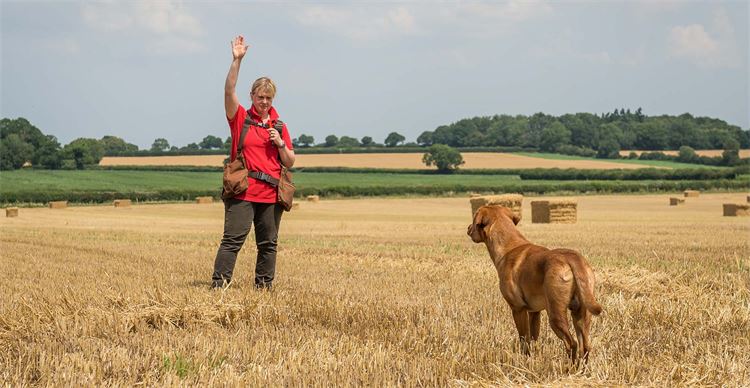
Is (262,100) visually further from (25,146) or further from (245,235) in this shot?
(25,146)

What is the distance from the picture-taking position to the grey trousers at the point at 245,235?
802 centimetres

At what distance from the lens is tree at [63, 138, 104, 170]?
85688 mm

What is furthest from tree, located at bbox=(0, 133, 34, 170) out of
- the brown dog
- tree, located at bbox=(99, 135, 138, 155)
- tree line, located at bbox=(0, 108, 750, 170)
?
the brown dog

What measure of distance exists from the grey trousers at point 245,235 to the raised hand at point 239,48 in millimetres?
1450

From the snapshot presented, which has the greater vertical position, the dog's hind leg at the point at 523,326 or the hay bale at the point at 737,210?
the dog's hind leg at the point at 523,326

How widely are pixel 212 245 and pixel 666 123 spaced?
367 ft

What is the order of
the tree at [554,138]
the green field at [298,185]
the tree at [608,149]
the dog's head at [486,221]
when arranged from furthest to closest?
the tree at [554,138] → the tree at [608,149] → the green field at [298,185] → the dog's head at [486,221]

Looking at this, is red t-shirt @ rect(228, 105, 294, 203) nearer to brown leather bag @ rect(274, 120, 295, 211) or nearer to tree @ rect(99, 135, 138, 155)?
brown leather bag @ rect(274, 120, 295, 211)

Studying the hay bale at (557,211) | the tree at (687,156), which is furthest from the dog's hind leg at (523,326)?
the tree at (687,156)

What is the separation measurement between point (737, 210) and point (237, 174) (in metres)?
28.6

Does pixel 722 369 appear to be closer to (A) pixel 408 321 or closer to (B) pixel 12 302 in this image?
(A) pixel 408 321

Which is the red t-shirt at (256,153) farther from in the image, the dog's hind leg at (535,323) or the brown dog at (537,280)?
the dog's hind leg at (535,323)

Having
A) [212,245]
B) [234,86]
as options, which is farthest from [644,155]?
[234,86]

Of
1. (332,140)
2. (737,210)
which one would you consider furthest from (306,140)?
(737,210)
